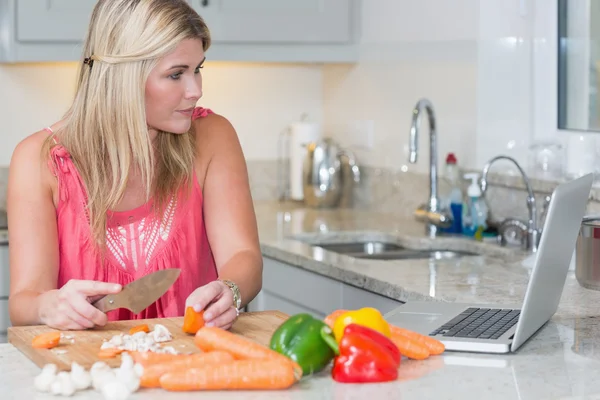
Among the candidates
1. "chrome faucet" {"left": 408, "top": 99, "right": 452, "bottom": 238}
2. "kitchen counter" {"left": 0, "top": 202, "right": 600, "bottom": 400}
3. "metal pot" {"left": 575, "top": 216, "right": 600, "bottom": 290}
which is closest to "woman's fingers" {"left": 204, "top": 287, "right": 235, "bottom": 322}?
"kitchen counter" {"left": 0, "top": 202, "right": 600, "bottom": 400}

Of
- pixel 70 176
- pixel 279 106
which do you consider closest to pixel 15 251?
pixel 70 176

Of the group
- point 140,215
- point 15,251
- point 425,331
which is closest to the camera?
point 425,331

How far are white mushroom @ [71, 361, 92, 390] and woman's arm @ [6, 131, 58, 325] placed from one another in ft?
1.83

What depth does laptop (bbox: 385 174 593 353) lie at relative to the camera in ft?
5.10

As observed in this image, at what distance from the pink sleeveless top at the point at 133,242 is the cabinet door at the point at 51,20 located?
1.38 m

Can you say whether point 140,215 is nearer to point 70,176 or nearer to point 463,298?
point 70,176

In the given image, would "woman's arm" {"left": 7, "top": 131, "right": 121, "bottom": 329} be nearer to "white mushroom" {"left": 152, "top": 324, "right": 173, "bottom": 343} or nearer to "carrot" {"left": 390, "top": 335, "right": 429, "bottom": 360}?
"white mushroom" {"left": 152, "top": 324, "right": 173, "bottom": 343}

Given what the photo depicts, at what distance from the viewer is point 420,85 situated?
3402mm

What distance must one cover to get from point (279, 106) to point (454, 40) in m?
1.05

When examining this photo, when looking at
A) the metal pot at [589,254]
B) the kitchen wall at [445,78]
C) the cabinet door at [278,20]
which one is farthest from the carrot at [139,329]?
the cabinet door at [278,20]

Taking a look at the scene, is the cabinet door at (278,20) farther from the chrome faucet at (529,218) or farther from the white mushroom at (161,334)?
the white mushroom at (161,334)

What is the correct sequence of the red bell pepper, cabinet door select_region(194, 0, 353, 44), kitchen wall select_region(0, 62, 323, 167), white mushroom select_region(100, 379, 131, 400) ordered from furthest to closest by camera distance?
kitchen wall select_region(0, 62, 323, 167) < cabinet door select_region(194, 0, 353, 44) < the red bell pepper < white mushroom select_region(100, 379, 131, 400)

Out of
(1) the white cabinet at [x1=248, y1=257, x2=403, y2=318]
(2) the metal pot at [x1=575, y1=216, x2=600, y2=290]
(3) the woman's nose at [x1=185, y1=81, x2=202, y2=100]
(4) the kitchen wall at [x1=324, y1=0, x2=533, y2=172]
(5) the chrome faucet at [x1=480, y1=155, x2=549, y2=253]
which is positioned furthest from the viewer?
(4) the kitchen wall at [x1=324, y1=0, x2=533, y2=172]

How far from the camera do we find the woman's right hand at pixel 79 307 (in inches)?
65.6
